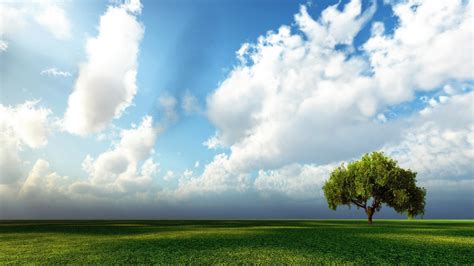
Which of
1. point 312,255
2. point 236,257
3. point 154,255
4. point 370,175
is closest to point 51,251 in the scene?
point 154,255

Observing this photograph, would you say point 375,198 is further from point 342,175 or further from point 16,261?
point 16,261

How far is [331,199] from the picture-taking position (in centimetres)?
6812

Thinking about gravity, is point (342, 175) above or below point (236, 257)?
above

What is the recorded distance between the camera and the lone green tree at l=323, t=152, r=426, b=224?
62.9 m

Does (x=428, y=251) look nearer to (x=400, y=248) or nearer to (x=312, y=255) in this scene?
(x=400, y=248)

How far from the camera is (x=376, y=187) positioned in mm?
64188

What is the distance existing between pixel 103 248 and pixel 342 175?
51.7m

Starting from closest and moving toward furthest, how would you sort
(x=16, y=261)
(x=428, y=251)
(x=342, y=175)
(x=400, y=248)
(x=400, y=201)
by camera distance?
(x=16, y=261) → (x=428, y=251) → (x=400, y=248) → (x=400, y=201) → (x=342, y=175)

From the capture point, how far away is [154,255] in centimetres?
2189

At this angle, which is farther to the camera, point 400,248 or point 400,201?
point 400,201

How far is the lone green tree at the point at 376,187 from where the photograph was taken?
6291 cm

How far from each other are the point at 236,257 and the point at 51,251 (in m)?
14.0

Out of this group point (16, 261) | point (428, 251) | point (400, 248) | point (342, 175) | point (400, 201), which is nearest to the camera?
point (16, 261)

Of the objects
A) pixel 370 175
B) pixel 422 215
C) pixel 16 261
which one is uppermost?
pixel 370 175
